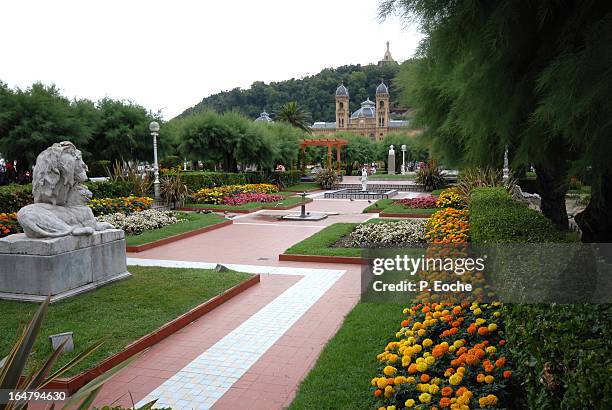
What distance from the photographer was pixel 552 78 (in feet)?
10.4

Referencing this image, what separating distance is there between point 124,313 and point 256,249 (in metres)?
5.22

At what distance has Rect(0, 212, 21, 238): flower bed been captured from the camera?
10219 mm

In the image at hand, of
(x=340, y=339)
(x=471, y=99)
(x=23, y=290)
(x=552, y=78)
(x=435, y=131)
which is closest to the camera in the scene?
(x=552, y=78)

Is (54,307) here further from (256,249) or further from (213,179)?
(213,179)

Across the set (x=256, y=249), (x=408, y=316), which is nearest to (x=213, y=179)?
(x=256, y=249)

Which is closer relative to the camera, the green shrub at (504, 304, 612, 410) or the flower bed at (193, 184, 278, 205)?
the green shrub at (504, 304, 612, 410)

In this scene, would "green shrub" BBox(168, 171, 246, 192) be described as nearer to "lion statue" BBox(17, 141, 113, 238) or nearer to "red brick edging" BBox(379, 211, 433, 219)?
"red brick edging" BBox(379, 211, 433, 219)

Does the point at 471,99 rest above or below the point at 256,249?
above

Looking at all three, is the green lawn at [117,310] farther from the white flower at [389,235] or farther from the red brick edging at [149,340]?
the white flower at [389,235]

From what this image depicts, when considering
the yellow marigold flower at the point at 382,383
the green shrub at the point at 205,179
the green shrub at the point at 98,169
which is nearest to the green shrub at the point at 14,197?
the green shrub at the point at 205,179

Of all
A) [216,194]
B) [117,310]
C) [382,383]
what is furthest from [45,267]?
[216,194]

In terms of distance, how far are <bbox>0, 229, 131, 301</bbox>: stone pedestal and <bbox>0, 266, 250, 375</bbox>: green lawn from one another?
171mm

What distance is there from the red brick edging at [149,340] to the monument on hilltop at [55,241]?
176 centimetres

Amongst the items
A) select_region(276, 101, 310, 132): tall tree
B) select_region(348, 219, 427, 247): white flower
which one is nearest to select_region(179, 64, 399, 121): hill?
select_region(276, 101, 310, 132): tall tree
